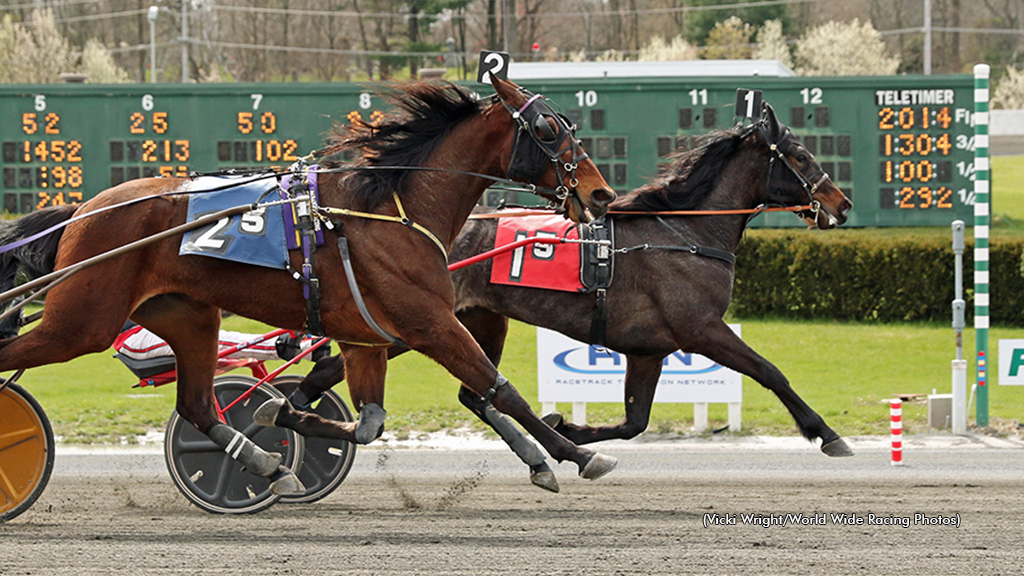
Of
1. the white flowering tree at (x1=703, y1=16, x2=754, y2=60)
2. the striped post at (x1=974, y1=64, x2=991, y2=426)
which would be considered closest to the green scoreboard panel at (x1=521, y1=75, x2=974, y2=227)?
the striped post at (x1=974, y1=64, x2=991, y2=426)

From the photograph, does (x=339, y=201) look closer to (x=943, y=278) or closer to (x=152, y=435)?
(x=152, y=435)

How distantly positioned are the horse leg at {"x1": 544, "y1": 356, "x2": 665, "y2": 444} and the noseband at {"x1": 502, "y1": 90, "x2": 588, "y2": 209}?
150cm

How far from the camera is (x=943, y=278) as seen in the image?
13406 millimetres

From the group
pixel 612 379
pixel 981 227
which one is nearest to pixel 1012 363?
pixel 981 227

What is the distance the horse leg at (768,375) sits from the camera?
5.81 metres

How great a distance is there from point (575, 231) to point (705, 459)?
230cm

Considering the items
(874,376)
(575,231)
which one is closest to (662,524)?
(575,231)

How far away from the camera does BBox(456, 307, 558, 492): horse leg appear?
495 cm

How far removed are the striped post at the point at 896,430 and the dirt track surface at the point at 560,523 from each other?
97 mm

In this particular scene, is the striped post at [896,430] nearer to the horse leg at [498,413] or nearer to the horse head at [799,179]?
the horse head at [799,179]

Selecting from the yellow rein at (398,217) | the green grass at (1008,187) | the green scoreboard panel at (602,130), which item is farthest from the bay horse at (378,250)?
the green grass at (1008,187)

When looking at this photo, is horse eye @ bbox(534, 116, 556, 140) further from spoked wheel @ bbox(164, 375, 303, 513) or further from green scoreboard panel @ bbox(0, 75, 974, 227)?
green scoreboard panel @ bbox(0, 75, 974, 227)

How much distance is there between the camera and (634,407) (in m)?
6.16

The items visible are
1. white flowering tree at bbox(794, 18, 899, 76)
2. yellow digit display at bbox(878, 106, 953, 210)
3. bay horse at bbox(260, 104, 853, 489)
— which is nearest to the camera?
bay horse at bbox(260, 104, 853, 489)
